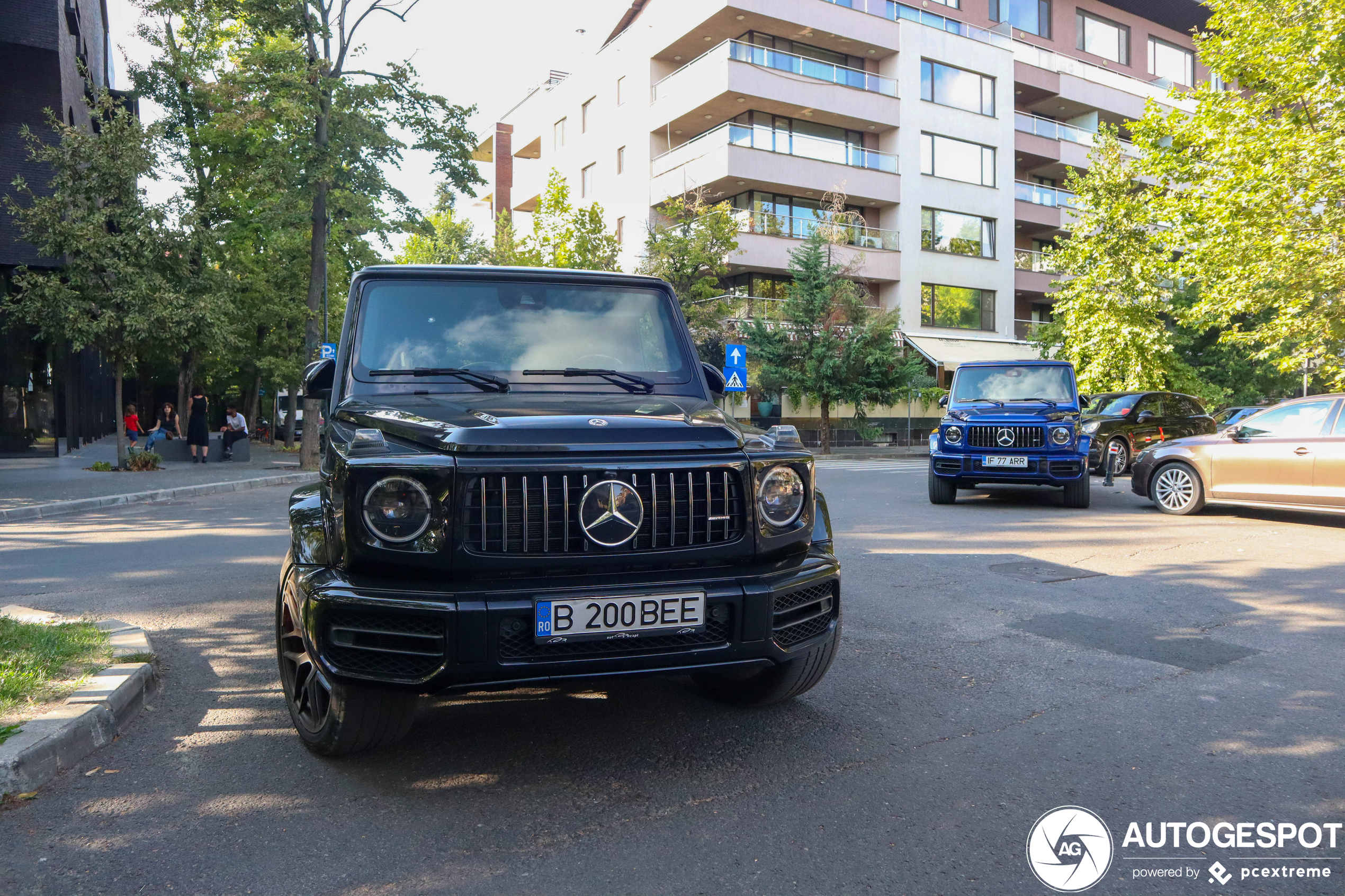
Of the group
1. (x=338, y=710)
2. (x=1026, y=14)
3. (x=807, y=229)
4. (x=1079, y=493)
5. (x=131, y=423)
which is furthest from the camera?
(x=1026, y=14)

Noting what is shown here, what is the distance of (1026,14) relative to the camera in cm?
4372

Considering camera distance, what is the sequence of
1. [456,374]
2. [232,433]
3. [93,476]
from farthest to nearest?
[232,433]
[93,476]
[456,374]

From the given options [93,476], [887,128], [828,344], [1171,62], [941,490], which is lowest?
[941,490]

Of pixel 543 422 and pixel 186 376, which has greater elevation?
pixel 186 376

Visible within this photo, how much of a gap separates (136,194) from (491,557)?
802 inches

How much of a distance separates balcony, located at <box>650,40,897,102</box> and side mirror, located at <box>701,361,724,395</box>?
30989 millimetres

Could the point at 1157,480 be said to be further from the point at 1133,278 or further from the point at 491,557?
the point at 1133,278

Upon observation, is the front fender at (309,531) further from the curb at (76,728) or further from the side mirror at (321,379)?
the curb at (76,728)

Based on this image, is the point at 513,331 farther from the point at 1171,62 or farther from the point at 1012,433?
the point at 1171,62

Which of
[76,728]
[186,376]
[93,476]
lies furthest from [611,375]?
[186,376]

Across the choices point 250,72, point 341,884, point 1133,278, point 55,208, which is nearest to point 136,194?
point 55,208

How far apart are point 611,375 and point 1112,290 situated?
2850 centimetres

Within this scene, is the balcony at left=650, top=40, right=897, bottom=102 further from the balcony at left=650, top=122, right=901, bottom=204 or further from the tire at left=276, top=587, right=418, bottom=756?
the tire at left=276, top=587, right=418, bottom=756

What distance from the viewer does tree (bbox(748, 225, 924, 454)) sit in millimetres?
29359
